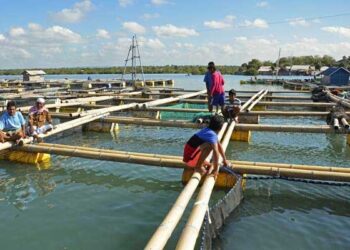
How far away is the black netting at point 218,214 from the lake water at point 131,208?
151 mm

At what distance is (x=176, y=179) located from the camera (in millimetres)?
8062

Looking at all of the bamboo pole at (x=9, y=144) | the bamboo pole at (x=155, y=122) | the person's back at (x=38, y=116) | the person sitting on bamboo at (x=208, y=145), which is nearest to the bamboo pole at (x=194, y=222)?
the person sitting on bamboo at (x=208, y=145)

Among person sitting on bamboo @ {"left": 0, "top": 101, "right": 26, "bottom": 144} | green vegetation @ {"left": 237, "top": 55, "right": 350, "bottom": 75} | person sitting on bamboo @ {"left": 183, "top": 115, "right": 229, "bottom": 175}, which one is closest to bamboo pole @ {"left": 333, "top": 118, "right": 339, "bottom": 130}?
person sitting on bamboo @ {"left": 183, "top": 115, "right": 229, "bottom": 175}

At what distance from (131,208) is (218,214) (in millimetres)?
1747

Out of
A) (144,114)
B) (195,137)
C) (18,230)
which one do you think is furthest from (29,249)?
(144,114)

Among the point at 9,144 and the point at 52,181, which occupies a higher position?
the point at 9,144

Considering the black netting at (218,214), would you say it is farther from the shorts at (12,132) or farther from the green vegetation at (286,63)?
the green vegetation at (286,63)

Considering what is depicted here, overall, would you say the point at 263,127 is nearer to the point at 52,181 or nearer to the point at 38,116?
the point at 52,181

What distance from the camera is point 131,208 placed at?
650 centimetres

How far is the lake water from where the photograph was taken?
5.36 metres

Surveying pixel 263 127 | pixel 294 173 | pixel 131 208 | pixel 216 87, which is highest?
pixel 216 87

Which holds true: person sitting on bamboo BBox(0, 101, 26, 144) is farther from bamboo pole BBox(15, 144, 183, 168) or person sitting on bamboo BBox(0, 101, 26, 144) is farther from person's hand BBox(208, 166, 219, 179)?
person's hand BBox(208, 166, 219, 179)

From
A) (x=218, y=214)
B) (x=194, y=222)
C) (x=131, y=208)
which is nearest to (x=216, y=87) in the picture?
(x=131, y=208)

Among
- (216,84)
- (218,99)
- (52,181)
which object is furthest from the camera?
(218,99)
